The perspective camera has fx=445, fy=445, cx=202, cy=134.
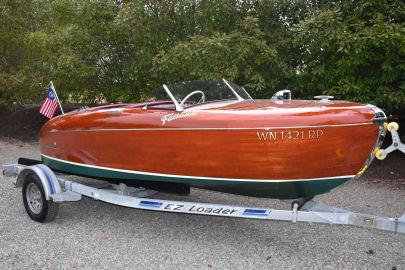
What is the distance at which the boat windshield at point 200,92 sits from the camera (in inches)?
180

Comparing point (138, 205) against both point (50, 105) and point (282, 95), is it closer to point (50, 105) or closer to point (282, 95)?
point (282, 95)

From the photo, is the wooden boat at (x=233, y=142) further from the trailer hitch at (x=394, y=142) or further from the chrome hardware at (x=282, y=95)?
the trailer hitch at (x=394, y=142)

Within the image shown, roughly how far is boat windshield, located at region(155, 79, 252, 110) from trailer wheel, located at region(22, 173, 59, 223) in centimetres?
183

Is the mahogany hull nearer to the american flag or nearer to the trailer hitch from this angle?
the trailer hitch

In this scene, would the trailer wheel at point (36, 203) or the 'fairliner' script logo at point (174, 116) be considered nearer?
the 'fairliner' script logo at point (174, 116)

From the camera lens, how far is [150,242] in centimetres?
454

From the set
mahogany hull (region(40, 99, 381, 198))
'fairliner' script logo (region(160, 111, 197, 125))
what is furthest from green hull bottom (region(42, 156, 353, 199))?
'fairliner' script logo (region(160, 111, 197, 125))

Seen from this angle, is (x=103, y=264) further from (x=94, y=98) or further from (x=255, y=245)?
(x=94, y=98)

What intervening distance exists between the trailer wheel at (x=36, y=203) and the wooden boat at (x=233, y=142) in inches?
24.7

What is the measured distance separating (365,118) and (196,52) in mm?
4011

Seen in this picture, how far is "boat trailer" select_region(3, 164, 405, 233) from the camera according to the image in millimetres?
3656

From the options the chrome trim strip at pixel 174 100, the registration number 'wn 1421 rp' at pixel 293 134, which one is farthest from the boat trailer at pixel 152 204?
the chrome trim strip at pixel 174 100

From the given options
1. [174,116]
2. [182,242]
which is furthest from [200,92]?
[182,242]

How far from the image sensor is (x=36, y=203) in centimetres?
524
